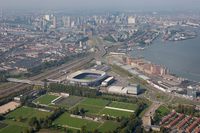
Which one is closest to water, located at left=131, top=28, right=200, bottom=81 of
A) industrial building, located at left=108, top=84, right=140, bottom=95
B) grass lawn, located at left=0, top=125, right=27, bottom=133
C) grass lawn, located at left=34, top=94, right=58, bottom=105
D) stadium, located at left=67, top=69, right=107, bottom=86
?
industrial building, located at left=108, top=84, right=140, bottom=95

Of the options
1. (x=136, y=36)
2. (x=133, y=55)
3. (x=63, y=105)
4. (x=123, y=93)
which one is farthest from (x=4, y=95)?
(x=136, y=36)

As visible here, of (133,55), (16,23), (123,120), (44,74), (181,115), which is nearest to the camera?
(123,120)

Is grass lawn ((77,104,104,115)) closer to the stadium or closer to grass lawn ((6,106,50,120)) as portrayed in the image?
grass lawn ((6,106,50,120))

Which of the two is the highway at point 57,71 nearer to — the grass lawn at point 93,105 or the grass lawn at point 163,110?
the grass lawn at point 93,105

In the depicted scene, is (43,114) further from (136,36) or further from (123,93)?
(136,36)

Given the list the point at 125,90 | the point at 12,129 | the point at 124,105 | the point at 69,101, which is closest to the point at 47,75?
the point at 69,101

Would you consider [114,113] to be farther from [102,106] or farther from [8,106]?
[8,106]

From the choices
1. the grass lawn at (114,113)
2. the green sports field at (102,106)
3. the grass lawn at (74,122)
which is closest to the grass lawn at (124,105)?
the green sports field at (102,106)
